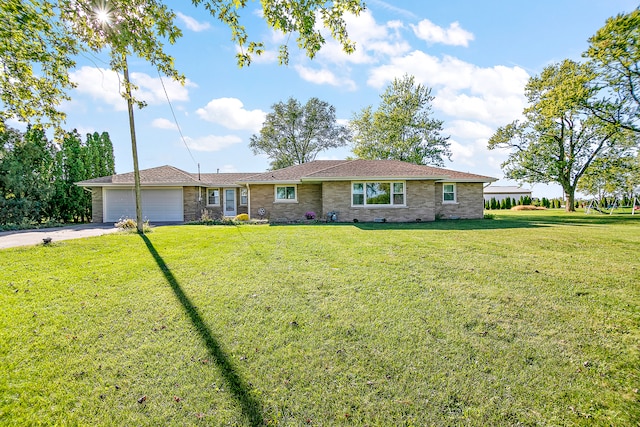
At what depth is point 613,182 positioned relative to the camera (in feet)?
93.9

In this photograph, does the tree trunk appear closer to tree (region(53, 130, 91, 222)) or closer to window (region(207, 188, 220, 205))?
window (region(207, 188, 220, 205))

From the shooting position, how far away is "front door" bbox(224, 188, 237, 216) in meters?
23.0

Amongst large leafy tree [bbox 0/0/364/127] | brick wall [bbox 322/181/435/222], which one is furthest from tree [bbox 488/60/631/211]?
large leafy tree [bbox 0/0/364/127]

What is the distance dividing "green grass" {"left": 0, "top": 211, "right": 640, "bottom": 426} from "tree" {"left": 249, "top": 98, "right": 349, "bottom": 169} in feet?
102

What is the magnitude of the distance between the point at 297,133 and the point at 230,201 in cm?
1628

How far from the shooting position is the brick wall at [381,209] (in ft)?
54.9

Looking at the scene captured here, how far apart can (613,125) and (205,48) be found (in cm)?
2591

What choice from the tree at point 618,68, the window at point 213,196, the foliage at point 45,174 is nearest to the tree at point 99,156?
the foliage at point 45,174

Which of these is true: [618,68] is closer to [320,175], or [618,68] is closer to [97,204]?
[320,175]

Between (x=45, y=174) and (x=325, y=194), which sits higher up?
(x=45, y=174)

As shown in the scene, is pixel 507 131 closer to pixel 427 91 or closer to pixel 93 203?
pixel 427 91

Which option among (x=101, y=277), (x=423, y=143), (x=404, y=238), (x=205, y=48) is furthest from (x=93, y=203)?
(x=423, y=143)

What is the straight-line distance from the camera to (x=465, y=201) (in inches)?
757

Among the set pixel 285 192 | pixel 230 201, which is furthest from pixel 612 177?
pixel 230 201
